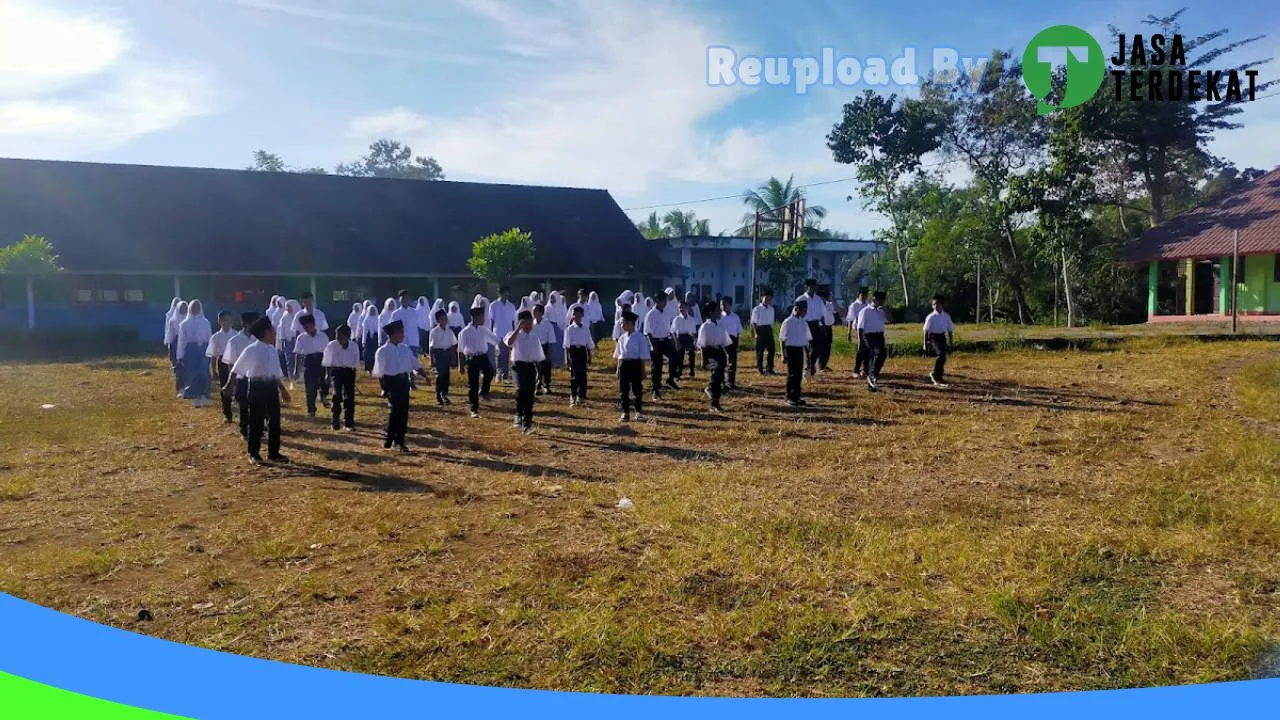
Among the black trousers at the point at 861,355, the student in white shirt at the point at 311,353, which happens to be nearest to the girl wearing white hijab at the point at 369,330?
the student in white shirt at the point at 311,353

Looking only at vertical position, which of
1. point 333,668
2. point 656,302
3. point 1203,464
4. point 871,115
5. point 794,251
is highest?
point 871,115

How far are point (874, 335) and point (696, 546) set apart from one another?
29.3ft

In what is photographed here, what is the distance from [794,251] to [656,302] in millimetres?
21351

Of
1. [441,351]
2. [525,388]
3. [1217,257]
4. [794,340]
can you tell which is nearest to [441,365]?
[441,351]

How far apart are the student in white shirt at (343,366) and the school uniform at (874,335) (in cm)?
768

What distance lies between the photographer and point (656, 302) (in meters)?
14.7

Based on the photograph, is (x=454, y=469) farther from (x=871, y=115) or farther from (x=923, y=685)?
(x=871, y=115)

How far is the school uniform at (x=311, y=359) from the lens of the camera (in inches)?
467

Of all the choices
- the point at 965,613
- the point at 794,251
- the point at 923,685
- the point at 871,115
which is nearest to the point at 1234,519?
the point at 965,613

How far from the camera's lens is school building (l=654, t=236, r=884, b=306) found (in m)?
38.7

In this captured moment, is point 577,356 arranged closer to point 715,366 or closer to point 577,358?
point 577,358

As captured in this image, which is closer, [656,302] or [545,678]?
[545,678]

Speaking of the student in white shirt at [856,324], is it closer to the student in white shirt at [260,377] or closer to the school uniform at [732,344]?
the school uniform at [732,344]

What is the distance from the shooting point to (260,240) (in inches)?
1146
